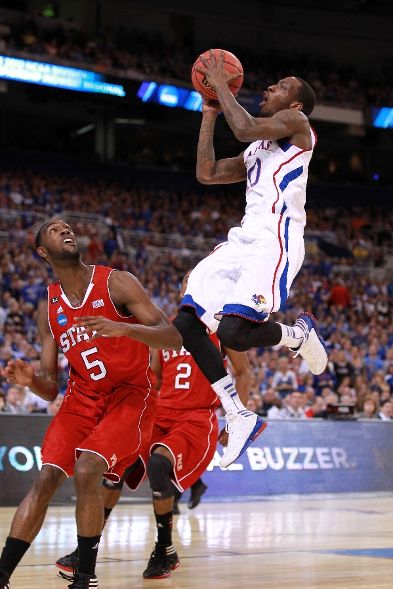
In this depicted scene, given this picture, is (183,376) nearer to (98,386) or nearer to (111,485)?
(111,485)

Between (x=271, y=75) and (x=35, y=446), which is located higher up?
(x=271, y=75)

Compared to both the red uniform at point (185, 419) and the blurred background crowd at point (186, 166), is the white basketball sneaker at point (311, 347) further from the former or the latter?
the blurred background crowd at point (186, 166)

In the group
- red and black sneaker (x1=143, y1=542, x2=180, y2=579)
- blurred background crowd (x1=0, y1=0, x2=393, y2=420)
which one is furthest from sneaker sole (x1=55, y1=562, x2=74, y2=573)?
blurred background crowd (x1=0, y1=0, x2=393, y2=420)

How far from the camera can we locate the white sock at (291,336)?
246 inches

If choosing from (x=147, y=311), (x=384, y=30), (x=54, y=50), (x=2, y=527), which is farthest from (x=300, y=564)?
(x=384, y=30)

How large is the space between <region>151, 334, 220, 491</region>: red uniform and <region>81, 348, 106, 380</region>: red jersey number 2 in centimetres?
133

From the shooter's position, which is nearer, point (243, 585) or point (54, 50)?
point (243, 585)

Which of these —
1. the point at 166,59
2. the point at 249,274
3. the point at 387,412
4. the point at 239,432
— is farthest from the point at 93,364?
the point at 166,59

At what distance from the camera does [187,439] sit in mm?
7324

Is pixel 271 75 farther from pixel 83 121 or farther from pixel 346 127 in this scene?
pixel 83 121

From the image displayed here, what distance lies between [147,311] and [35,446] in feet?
20.4

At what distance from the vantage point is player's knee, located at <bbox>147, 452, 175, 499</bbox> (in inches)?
272

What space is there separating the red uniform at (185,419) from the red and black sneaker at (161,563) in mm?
488

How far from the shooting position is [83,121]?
32.3 m
